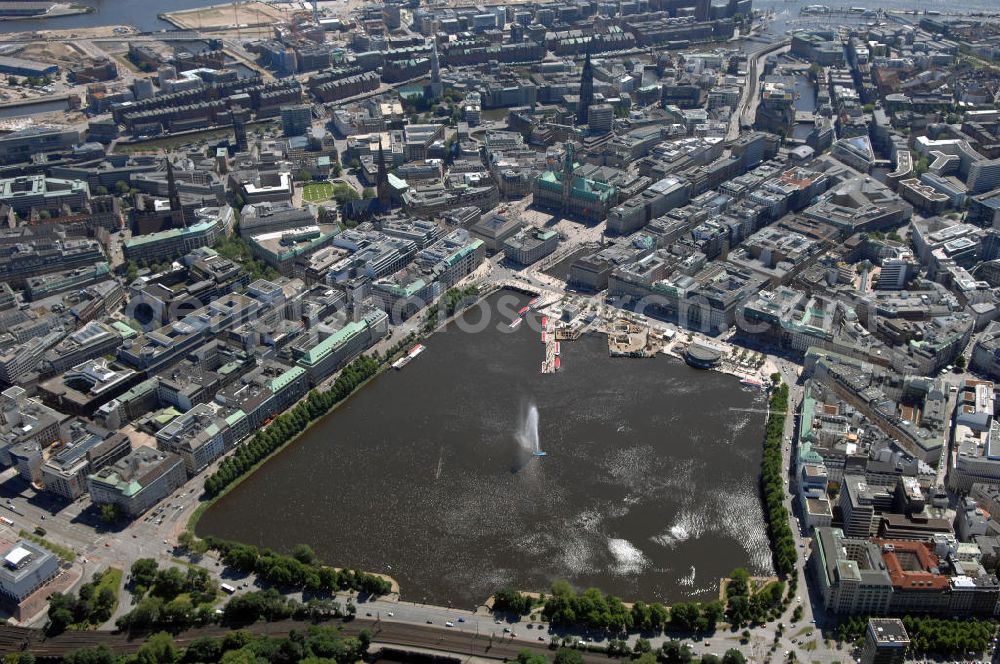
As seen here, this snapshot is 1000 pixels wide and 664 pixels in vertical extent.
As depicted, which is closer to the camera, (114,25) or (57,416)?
(57,416)

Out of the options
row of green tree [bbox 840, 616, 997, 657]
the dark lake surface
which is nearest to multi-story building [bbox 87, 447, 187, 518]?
the dark lake surface

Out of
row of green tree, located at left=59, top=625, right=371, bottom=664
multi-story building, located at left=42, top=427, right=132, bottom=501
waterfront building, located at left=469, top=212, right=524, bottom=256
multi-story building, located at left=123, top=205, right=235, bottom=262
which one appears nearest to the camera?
row of green tree, located at left=59, top=625, right=371, bottom=664

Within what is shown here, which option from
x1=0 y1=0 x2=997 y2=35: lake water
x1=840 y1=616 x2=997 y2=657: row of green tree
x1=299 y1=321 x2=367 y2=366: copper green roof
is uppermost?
x1=0 y1=0 x2=997 y2=35: lake water

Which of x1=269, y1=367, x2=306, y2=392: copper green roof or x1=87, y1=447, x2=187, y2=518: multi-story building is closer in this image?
x1=87, y1=447, x2=187, y2=518: multi-story building

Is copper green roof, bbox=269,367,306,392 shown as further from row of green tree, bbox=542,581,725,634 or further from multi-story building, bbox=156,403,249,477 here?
row of green tree, bbox=542,581,725,634

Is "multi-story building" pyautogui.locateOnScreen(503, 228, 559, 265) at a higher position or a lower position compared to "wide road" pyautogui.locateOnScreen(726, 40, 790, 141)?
lower

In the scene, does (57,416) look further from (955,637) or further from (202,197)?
(955,637)

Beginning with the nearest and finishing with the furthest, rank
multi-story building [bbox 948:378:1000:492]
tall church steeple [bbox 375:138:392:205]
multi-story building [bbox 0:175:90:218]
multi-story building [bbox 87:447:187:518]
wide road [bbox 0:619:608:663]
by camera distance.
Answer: wide road [bbox 0:619:608:663] < multi-story building [bbox 87:447:187:518] < multi-story building [bbox 948:378:1000:492] < multi-story building [bbox 0:175:90:218] < tall church steeple [bbox 375:138:392:205]

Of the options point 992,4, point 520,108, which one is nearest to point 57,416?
point 520,108
